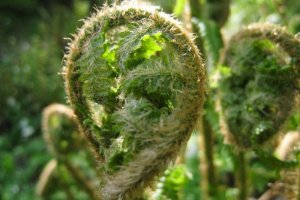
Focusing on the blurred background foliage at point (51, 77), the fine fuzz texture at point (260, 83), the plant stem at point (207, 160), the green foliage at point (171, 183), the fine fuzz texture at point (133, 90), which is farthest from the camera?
the plant stem at point (207, 160)

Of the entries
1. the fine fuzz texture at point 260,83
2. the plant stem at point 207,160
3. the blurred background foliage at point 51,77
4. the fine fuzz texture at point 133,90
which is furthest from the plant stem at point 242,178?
the fine fuzz texture at point 133,90

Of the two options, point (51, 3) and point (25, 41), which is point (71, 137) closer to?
point (25, 41)

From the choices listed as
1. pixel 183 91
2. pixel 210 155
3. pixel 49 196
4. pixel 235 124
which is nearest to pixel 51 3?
pixel 49 196

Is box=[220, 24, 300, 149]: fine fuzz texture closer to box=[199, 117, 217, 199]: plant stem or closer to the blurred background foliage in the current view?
the blurred background foliage

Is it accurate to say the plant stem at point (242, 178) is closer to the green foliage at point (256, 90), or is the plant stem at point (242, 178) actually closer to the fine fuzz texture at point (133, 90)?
the green foliage at point (256, 90)

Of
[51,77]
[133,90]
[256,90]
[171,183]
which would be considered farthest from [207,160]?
[51,77]
